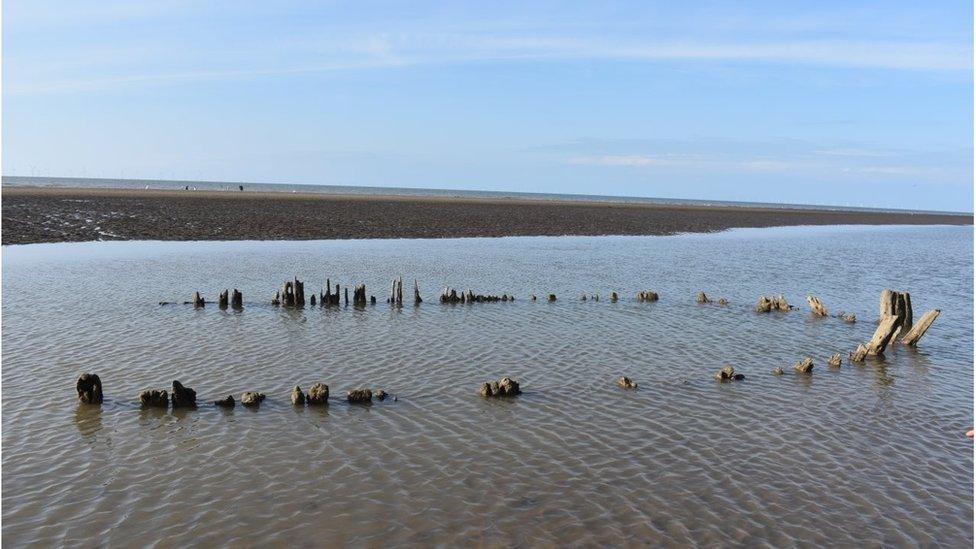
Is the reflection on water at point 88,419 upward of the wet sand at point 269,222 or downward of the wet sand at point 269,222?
downward

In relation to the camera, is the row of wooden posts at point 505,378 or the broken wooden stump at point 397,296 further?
the broken wooden stump at point 397,296

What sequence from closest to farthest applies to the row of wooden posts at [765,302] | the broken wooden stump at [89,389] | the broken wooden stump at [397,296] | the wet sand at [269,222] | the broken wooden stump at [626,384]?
the broken wooden stump at [89,389] < the broken wooden stump at [626,384] < the row of wooden posts at [765,302] < the broken wooden stump at [397,296] < the wet sand at [269,222]

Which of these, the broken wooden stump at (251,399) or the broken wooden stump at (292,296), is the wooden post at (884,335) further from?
the broken wooden stump at (292,296)

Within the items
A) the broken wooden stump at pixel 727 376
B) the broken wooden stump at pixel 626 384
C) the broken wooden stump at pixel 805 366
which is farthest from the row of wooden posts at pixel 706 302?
the broken wooden stump at pixel 626 384

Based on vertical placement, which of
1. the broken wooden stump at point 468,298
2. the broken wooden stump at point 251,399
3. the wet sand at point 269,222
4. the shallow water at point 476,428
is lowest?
the shallow water at point 476,428

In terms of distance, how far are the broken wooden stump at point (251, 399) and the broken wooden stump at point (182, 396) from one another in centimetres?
101

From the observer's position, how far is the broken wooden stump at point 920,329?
72.7 ft

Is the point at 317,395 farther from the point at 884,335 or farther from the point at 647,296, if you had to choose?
the point at 647,296

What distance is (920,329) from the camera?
22.3 m

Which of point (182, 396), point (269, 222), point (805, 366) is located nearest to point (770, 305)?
point (805, 366)

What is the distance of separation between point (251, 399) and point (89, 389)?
3252 mm

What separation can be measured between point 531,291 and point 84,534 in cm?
2300

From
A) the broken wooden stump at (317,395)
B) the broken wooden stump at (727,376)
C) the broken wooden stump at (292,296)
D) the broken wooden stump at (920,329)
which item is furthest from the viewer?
the broken wooden stump at (292,296)

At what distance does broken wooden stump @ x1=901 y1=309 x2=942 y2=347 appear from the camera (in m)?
22.2
